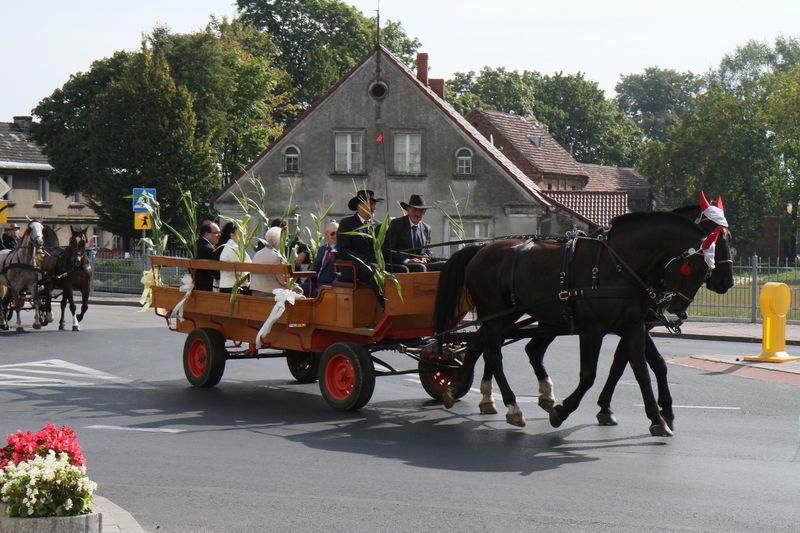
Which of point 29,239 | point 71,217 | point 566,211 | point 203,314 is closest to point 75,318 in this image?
point 29,239

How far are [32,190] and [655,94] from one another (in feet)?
257

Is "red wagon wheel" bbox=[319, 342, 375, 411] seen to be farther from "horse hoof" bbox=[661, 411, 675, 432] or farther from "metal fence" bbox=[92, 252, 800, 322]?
"metal fence" bbox=[92, 252, 800, 322]

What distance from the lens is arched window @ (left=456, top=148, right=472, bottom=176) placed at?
4278 centimetres

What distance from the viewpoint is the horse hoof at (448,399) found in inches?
487

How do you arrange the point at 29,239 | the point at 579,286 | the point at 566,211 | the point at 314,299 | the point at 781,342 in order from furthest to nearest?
the point at 566,211
the point at 29,239
the point at 781,342
the point at 314,299
the point at 579,286

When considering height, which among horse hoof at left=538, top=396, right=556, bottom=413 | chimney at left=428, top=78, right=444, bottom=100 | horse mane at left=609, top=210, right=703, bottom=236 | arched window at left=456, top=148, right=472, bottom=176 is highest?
chimney at left=428, top=78, right=444, bottom=100

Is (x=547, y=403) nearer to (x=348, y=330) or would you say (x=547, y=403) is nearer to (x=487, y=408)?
(x=487, y=408)

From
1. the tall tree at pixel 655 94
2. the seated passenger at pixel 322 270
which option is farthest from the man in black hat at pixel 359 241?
the tall tree at pixel 655 94

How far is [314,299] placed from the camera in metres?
12.6

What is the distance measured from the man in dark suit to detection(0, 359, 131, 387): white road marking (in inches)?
68.1

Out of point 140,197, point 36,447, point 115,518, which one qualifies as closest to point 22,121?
point 140,197

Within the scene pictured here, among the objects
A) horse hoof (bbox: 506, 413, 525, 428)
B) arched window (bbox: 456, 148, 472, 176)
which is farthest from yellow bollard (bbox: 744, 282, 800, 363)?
arched window (bbox: 456, 148, 472, 176)

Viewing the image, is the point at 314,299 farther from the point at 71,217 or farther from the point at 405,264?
the point at 71,217

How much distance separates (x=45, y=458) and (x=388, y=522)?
2.18m
